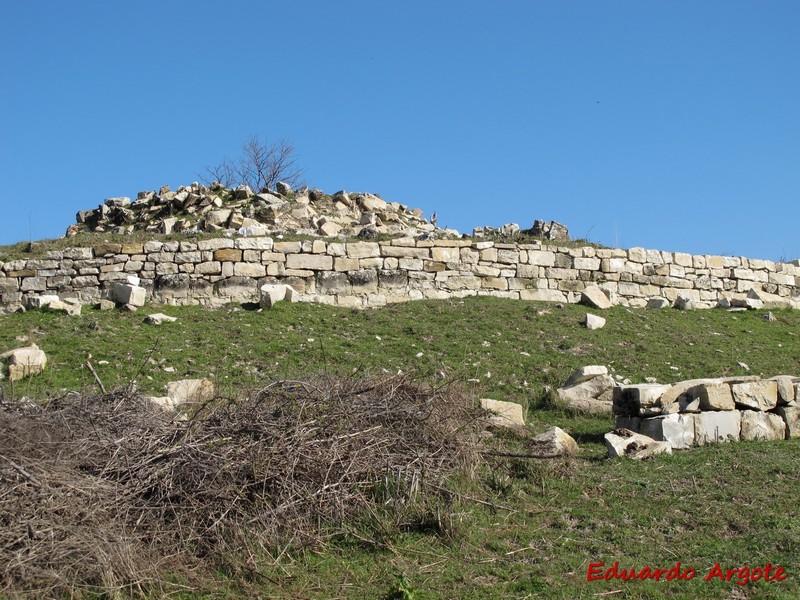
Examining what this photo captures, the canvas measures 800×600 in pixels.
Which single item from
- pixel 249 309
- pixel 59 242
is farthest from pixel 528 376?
pixel 59 242

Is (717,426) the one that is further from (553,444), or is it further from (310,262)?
(310,262)

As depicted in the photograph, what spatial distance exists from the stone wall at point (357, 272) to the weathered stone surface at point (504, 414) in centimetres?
696

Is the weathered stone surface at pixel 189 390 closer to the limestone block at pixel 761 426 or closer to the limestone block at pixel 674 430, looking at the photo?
the limestone block at pixel 674 430

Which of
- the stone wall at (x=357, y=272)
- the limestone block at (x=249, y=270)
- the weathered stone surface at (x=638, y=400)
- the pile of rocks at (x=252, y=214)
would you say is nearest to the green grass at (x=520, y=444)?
the weathered stone surface at (x=638, y=400)

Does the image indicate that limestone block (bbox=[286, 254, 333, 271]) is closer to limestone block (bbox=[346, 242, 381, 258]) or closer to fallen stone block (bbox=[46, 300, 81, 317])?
limestone block (bbox=[346, 242, 381, 258])

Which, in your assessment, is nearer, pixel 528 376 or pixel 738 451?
pixel 738 451

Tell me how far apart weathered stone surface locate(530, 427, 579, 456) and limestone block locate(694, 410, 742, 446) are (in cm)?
145

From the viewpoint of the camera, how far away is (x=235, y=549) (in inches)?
270

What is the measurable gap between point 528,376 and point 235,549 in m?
7.15

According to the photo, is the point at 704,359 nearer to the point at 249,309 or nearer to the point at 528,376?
the point at 528,376

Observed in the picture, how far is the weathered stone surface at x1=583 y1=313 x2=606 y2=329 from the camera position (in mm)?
16094

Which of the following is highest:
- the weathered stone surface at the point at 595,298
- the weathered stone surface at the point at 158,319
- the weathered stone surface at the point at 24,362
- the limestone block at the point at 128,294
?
the weathered stone surface at the point at 595,298

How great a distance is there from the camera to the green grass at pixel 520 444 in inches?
268

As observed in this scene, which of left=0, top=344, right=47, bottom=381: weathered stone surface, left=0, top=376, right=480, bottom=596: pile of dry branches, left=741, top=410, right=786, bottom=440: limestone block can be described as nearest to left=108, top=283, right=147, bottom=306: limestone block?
left=0, top=344, right=47, bottom=381: weathered stone surface
